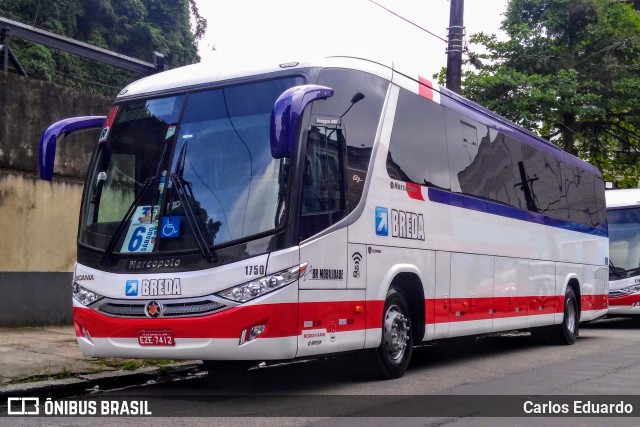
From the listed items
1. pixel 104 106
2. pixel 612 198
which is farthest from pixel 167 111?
pixel 612 198

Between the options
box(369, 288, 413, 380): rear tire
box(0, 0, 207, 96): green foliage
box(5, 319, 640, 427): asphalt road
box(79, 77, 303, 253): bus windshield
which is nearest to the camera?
box(5, 319, 640, 427): asphalt road

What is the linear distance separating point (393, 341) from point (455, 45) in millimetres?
7604

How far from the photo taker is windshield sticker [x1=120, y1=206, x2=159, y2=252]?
8109 millimetres

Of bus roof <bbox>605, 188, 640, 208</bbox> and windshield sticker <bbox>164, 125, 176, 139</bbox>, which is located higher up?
bus roof <bbox>605, 188, 640, 208</bbox>

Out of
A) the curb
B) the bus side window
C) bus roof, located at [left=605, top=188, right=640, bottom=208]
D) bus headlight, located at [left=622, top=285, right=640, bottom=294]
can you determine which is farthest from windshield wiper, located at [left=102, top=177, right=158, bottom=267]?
bus roof, located at [left=605, top=188, right=640, bottom=208]

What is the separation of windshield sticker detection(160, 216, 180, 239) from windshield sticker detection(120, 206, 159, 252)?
94mm

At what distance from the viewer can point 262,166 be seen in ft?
26.1

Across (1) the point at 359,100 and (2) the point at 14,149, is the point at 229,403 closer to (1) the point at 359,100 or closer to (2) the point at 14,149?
(1) the point at 359,100

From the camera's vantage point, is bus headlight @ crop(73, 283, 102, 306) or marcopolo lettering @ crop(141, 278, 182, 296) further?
bus headlight @ crop(73, 283, 102, 306)

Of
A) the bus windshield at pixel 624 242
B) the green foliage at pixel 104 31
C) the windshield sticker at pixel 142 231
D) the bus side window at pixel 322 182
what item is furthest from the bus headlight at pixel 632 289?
the green foliage at pixel 104 31

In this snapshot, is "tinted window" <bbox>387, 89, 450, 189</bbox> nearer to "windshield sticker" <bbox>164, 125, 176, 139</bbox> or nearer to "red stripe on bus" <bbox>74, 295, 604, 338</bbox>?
"red stripe on bus" <bbox>74, 295, 604, 338</bbox>

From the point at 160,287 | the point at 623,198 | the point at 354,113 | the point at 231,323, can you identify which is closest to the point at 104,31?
the point at 623,198

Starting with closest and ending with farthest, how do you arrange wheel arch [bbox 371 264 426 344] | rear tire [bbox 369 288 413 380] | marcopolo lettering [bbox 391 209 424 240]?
1. rear tire [bbox 369 288 413 380]
2. marcopolo lettering [bbox 391 209 424 240]
3. wheel arch [bbox 371 264 426 344]

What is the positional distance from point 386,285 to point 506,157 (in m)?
4.83
